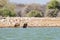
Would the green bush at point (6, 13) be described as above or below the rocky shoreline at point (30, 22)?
above

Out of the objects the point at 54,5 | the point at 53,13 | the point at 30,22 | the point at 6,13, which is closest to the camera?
the point at 30,22

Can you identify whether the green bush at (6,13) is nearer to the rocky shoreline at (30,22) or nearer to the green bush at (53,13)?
the rocky shoreline at (30,22)

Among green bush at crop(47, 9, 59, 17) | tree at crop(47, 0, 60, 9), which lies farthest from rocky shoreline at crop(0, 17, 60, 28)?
tree at crop(47, 0, 60, 9)

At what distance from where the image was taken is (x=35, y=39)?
40.5 feet

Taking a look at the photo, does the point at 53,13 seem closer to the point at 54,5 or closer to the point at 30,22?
the point at 54,5

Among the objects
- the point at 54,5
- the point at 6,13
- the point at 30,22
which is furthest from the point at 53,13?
the point at 6,13

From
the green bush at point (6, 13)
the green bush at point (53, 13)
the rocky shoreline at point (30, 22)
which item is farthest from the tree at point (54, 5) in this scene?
the rocky shoreline at point (30, 22)

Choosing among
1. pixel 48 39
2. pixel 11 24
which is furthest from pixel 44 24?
pixel 48 39

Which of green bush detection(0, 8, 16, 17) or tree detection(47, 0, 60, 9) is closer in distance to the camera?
green bush detection(0, 8, 16, 17)

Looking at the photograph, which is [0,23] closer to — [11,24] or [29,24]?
[11,24]

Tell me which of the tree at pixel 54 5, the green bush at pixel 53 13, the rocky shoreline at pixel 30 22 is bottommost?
the rocky shoreline at pixel 30 22

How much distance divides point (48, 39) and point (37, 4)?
26495mm

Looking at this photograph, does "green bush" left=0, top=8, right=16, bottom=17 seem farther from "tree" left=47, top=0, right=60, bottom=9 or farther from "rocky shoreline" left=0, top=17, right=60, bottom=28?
"tree" left=47, top=0, right=60, bottom=9

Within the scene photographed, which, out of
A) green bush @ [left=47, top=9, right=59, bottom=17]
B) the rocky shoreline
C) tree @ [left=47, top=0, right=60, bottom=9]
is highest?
tree @ [left=47, top=0, right=60, bottom=9]
